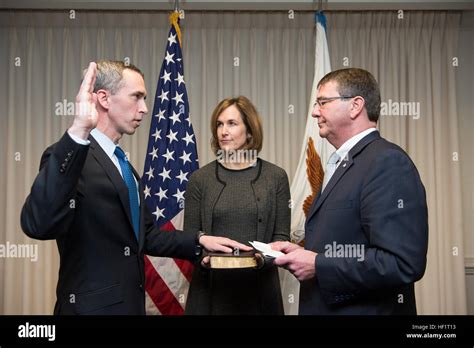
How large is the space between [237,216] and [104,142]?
1098mm

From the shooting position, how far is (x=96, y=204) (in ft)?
6.94

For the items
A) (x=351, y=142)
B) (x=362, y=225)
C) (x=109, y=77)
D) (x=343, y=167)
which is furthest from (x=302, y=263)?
(x=109, y=77)

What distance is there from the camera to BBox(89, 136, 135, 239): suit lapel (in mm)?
2168

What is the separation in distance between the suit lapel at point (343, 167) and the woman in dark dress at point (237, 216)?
913 millimetres

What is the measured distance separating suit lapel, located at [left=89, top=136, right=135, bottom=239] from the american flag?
6.99 ft

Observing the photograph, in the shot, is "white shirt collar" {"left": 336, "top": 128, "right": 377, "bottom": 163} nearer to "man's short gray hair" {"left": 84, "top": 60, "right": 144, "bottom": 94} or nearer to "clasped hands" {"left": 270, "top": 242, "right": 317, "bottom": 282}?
"clasped hands" {"left": 270, "top": 242, "right": 317, "bottom": 282}

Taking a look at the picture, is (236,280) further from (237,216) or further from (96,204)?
(96,204)

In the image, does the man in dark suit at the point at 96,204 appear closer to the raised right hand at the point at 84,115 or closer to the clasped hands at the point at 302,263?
the raised right hand at the point at 84,115

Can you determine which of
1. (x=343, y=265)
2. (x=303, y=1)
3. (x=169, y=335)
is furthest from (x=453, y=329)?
(x=303, y=1)

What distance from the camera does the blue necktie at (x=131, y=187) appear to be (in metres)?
2.28

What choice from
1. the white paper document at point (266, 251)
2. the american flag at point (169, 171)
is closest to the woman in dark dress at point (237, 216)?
the white paper document at point (266, 251)

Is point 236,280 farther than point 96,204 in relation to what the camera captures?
Yes

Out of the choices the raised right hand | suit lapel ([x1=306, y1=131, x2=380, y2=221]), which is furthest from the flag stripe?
the raised right hand

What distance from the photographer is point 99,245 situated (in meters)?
2.10
